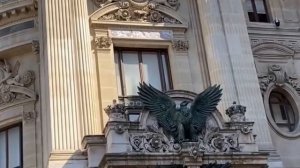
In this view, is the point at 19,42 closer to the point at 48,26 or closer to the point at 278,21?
the point at 48,26

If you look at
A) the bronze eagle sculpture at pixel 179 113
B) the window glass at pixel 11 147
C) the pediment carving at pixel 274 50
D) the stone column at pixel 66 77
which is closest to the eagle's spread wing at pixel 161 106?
the bronze eagle sculpture at pixel 179 113

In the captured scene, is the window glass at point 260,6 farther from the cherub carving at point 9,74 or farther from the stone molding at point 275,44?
the cherub carving at point 9,74

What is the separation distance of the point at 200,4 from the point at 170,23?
1323 millimetres

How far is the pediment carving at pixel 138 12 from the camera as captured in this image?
22984 millimetres

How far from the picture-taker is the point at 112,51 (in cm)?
2231

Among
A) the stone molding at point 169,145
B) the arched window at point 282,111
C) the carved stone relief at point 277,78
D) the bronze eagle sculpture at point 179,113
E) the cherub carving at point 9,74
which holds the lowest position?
the stone molding at point 169,145

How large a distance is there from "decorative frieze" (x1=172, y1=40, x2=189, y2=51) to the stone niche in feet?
14.3

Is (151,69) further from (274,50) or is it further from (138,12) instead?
(274,50)

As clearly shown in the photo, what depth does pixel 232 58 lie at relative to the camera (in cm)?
2241

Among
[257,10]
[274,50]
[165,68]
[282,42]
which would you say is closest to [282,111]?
[274,50]

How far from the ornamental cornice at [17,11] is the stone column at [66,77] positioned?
1.81 metres

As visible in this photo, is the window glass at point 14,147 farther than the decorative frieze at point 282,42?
No

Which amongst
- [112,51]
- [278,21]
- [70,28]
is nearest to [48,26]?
[70,28]

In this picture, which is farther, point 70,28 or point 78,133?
point 70,28
